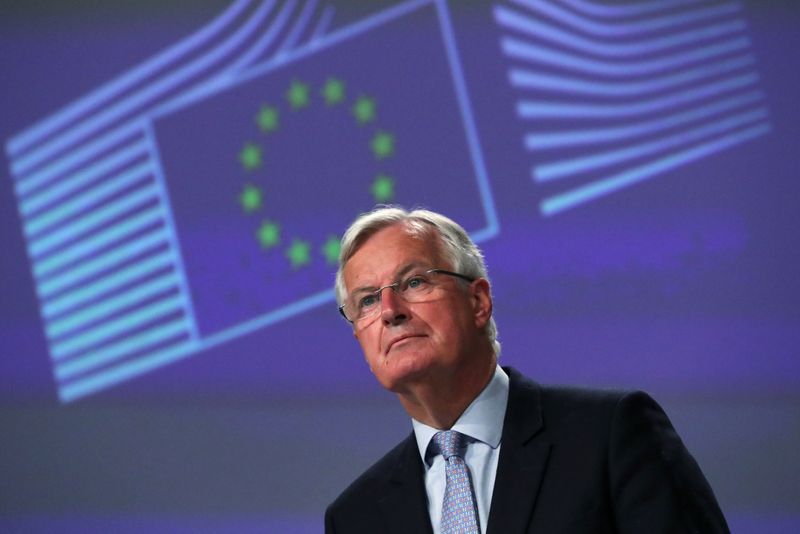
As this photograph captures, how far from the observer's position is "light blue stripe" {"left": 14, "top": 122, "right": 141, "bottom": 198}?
13.3 ft

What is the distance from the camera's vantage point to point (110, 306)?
396 cm

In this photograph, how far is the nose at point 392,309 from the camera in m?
2.07

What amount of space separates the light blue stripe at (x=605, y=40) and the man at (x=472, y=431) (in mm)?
1906

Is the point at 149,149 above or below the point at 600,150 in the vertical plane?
above

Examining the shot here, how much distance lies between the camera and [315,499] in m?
3.86

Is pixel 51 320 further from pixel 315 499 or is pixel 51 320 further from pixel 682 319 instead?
pixel 682 319

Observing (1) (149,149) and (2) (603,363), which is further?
(1) (149,149)

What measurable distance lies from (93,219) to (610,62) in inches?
81.6

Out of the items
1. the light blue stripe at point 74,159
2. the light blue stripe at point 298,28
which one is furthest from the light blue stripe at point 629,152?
the light blue stripe at point 74,159

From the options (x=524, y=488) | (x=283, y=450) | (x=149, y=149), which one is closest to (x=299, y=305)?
(x=283, y=450)

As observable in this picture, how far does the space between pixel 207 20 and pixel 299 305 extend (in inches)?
46.5

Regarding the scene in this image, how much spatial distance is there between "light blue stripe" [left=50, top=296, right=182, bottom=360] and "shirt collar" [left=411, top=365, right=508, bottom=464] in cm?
195

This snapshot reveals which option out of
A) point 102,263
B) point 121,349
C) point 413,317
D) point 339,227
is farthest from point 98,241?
point 413,317

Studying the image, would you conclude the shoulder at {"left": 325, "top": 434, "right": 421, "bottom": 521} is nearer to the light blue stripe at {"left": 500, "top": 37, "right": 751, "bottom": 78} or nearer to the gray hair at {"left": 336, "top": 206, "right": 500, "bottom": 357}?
the gray hair at {"left": 336, "top": 206, "right": 500, "bottom": 357}
